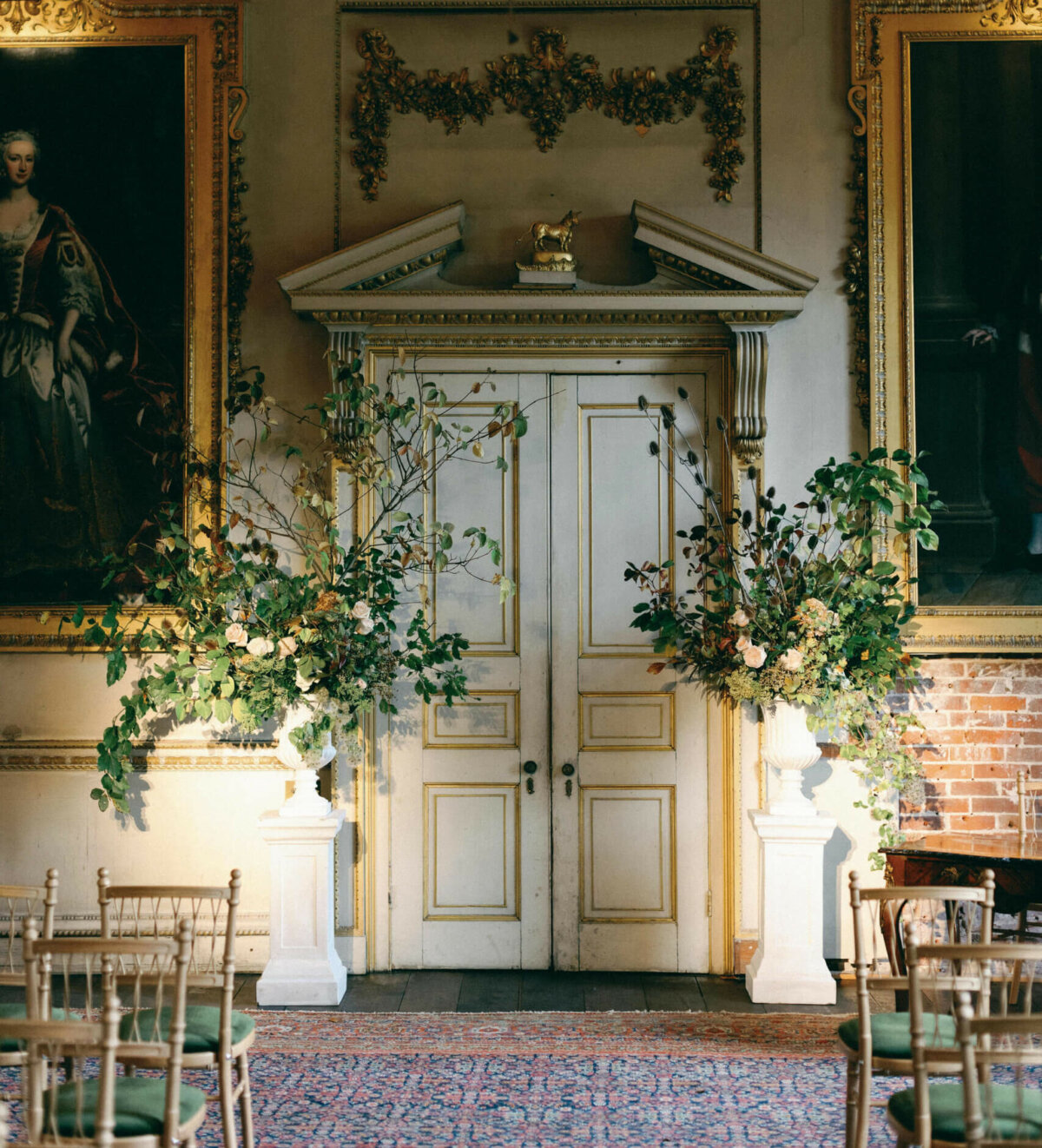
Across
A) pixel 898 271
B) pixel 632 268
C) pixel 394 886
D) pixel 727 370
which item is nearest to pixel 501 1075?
pixel 394 886

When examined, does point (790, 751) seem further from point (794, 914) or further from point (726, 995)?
point (726, 995)

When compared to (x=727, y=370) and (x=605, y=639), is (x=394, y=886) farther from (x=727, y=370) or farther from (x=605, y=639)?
(x=727, y=370)

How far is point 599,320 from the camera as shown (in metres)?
5.33

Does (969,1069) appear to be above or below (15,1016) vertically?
above

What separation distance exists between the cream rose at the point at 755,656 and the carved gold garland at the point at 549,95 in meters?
2.26

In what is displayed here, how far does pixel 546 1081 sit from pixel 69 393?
12.5 ft

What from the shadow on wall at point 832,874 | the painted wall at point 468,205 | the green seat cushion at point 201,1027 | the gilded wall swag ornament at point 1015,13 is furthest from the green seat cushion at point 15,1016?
the gilded wall swag ornament at point 1015,13

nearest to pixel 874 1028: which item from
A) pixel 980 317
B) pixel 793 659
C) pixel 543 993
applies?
pixel 793 659

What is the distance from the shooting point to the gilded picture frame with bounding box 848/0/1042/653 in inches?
210

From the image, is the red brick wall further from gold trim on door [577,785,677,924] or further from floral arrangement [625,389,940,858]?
gold trim on door [577,785,677,924]

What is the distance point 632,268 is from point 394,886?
10.4 ft

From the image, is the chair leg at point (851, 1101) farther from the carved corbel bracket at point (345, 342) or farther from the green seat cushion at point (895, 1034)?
the carved corbel bracket at point (345, 342)

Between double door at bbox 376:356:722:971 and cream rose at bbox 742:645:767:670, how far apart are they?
0.76m

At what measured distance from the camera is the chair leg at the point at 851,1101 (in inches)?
128
